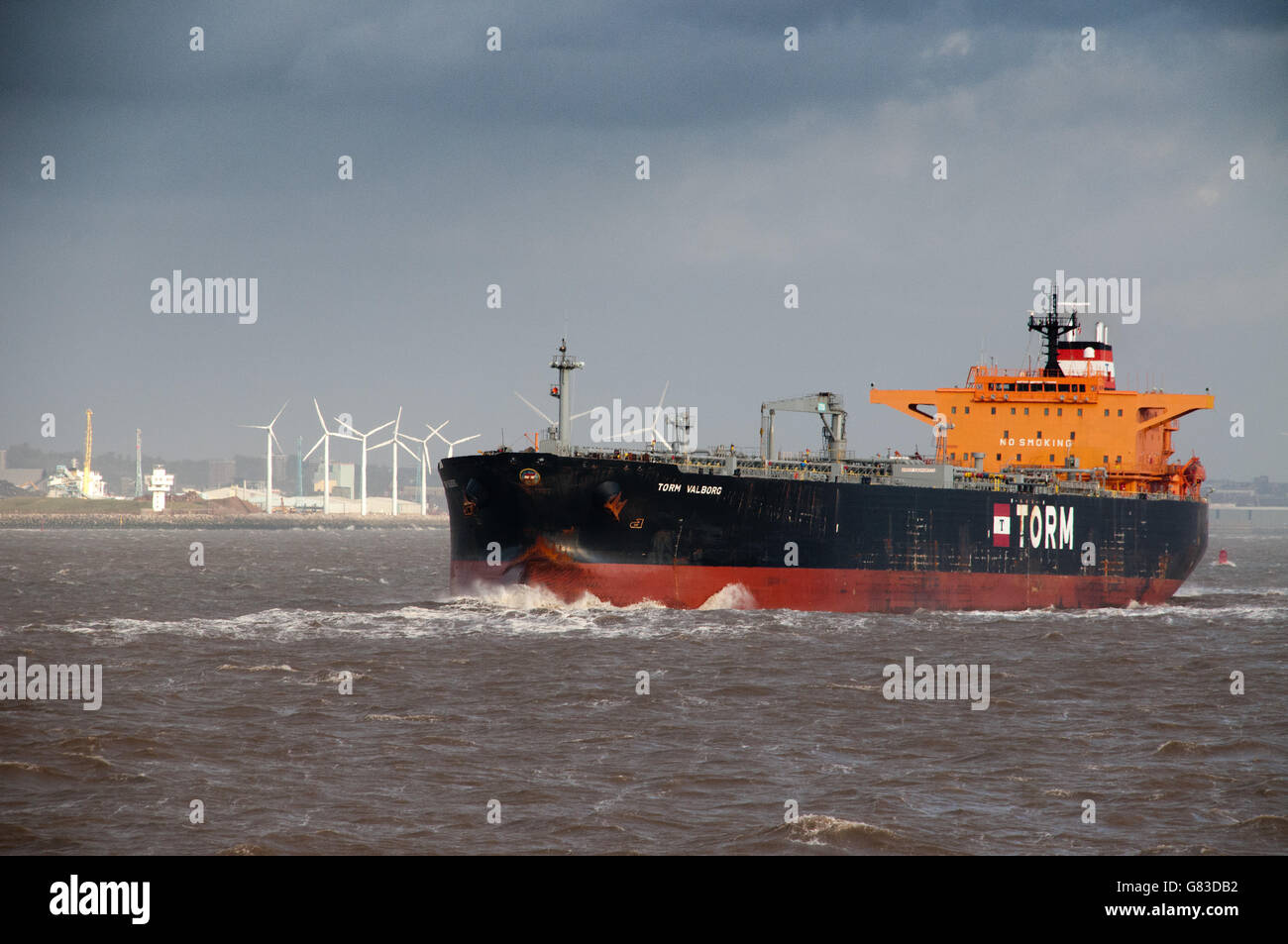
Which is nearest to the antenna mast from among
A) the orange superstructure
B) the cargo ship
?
the cargo ship

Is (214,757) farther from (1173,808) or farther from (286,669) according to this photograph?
(1173,808)

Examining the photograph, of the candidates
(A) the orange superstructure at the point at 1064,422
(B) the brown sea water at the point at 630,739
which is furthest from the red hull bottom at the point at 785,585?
(A) the orange superstructure at the point at 1064,422

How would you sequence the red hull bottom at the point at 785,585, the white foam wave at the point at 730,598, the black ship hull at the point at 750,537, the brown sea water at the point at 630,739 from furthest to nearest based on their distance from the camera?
the white foam wave at the point at 730,598
the red hull bottom at the point at 785,585
the black ship hull at the point at 750,537
the brown sea water at the point at 630,739

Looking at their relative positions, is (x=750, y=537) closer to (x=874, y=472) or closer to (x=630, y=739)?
(x=874, y=472)

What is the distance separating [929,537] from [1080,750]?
25.5 m

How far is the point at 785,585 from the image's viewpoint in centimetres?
4341

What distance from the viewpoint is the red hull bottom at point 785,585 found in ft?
135

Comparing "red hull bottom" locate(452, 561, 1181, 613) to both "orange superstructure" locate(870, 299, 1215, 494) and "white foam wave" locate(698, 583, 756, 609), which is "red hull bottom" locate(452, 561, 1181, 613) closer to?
"white foam wave" locate(698, 583, 756, 609)

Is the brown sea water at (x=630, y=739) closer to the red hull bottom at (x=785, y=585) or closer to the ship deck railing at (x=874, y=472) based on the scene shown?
the red hull bottom at (x=785, y=585)

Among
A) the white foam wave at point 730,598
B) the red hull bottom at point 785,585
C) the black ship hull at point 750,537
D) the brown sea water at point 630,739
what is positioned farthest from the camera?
the white foam wave at point 730,598

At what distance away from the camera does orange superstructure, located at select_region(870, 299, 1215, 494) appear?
56781 mm

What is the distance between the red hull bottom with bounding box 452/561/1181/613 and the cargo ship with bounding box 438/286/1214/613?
0.20ft

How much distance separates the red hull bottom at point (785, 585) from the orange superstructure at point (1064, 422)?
7.99 metres

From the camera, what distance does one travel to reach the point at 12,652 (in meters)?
32.9
